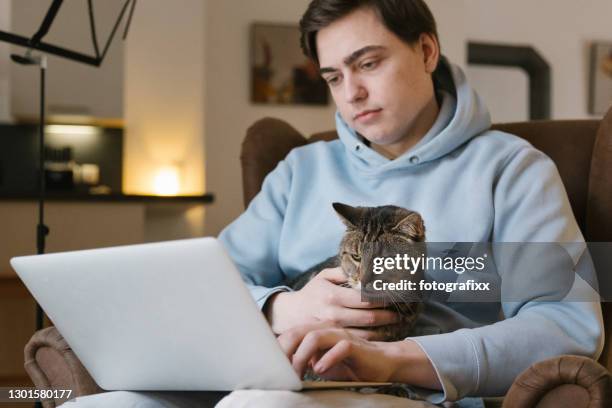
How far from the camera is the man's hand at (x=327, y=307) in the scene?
1.27 meters

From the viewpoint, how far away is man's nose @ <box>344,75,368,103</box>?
1.49 metres

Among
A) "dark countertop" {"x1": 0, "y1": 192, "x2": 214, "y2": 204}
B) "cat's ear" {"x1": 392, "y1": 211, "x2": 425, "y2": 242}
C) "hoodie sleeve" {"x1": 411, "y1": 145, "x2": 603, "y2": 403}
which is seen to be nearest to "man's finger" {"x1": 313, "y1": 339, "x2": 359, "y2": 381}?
"hoodie sleeve" {"x1": 411, "y1": 145, "x2": 603, "y2": 403}

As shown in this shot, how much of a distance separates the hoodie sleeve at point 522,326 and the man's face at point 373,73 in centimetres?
23

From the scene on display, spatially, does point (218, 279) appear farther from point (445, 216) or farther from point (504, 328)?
point (445, 216)

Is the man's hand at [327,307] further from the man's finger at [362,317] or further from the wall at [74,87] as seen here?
the wall at [74,87]

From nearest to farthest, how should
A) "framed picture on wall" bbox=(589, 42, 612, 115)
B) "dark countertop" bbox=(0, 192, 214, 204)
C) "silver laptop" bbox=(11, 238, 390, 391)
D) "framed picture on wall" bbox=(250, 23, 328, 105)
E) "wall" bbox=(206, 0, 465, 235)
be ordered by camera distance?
"silver laptop" bbox=(11, 238, 390, 391)
"dark countertop" bbox=(0, 192, 214, 204)
"wall" bbox=(206, 0, 465, 235)
"framed picture on wall" bbox=(250, 23, 328, 105)
"framed picture on wall" bbox=(589, 42, 612, 115)

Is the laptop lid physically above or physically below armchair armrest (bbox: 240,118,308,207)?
below

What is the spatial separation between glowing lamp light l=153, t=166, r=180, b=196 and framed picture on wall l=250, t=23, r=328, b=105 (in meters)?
0.75

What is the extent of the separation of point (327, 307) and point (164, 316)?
370 mm

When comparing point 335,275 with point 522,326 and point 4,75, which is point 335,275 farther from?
point 4,75

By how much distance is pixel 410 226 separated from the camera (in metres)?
1.28

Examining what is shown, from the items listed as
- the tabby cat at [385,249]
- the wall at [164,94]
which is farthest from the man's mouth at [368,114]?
the wall at [164,94]

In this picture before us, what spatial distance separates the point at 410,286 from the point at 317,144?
0.55 meters

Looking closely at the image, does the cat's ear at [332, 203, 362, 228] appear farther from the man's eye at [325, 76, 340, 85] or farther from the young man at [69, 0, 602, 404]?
the man's eye at [325, 76, 340, 85]
